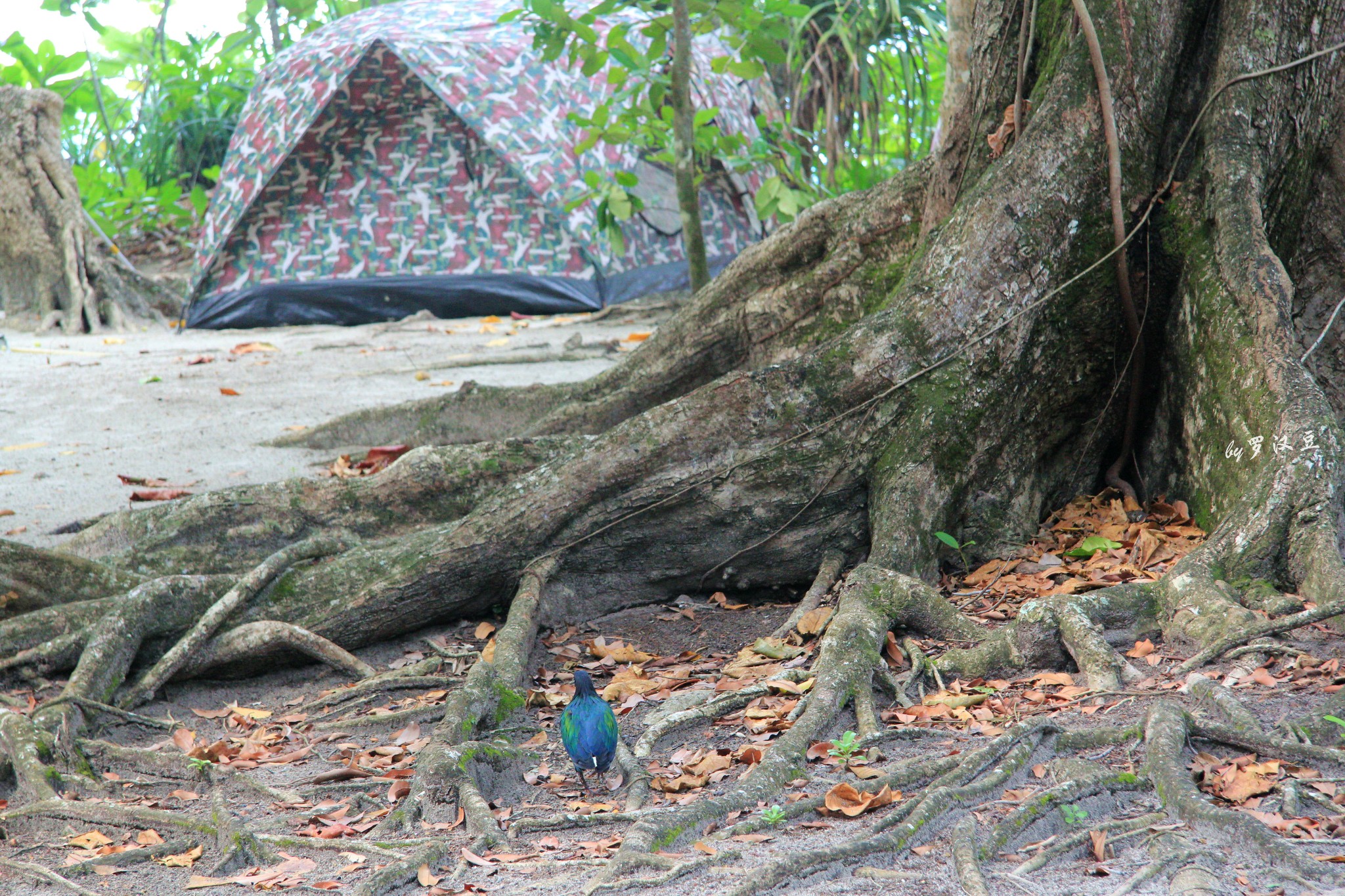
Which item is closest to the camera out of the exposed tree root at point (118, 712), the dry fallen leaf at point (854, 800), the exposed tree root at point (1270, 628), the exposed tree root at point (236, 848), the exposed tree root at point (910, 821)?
the exposed tree root at point (910, 821)

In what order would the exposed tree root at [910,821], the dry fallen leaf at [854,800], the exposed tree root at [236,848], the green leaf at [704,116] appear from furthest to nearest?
the green leaf at [704,116] < the exposed tree root at [236,848] < the dry fallen leaf at [854,800] < the exposed tree root at [910,821]

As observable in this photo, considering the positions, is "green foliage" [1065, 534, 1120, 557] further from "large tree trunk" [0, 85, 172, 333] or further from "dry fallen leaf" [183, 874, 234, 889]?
"large tree trunk" [0, 85, 172, 333]

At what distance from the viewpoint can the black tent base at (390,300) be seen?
10.8 meters

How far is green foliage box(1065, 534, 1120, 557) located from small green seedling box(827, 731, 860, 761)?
1.58m

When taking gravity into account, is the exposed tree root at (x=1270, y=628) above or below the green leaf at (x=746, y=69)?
below

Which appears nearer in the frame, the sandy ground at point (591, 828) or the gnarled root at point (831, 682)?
the sandy ground at point (591, 828)

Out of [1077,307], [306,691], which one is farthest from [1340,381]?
[306,691]

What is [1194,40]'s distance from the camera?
13.0 ft

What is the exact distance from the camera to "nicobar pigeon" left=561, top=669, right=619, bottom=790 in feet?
8.38

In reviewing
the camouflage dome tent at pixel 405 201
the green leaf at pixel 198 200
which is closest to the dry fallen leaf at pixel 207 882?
the camouflage dome tent at pixel 405 201

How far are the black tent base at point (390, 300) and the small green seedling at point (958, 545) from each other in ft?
24.5

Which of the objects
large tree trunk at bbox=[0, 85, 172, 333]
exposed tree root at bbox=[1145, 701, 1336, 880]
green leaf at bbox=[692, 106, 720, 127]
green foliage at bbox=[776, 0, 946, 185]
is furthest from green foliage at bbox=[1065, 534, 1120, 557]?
large tree trunk at bbox=[0, 85, 172, 333]

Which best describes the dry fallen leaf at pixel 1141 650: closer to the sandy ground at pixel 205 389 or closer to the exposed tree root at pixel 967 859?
the exposed tree root at pixel 967 859

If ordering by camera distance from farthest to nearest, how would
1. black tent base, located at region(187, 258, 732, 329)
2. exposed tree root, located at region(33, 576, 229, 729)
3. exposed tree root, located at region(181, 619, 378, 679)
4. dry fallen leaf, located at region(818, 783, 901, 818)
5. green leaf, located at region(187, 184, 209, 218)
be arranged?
1. green leaf, located at region(187, 184, 209, 218)
2. black tent base, located at region(187, 258, 732, 329)
3. exposed tree root, located at region(181, 619, 378, 679)
4. exposed tree root, located at region(33, 576, 229, 729)
5. dry fallen leaf, located at region(818, 783, 901, 818)
